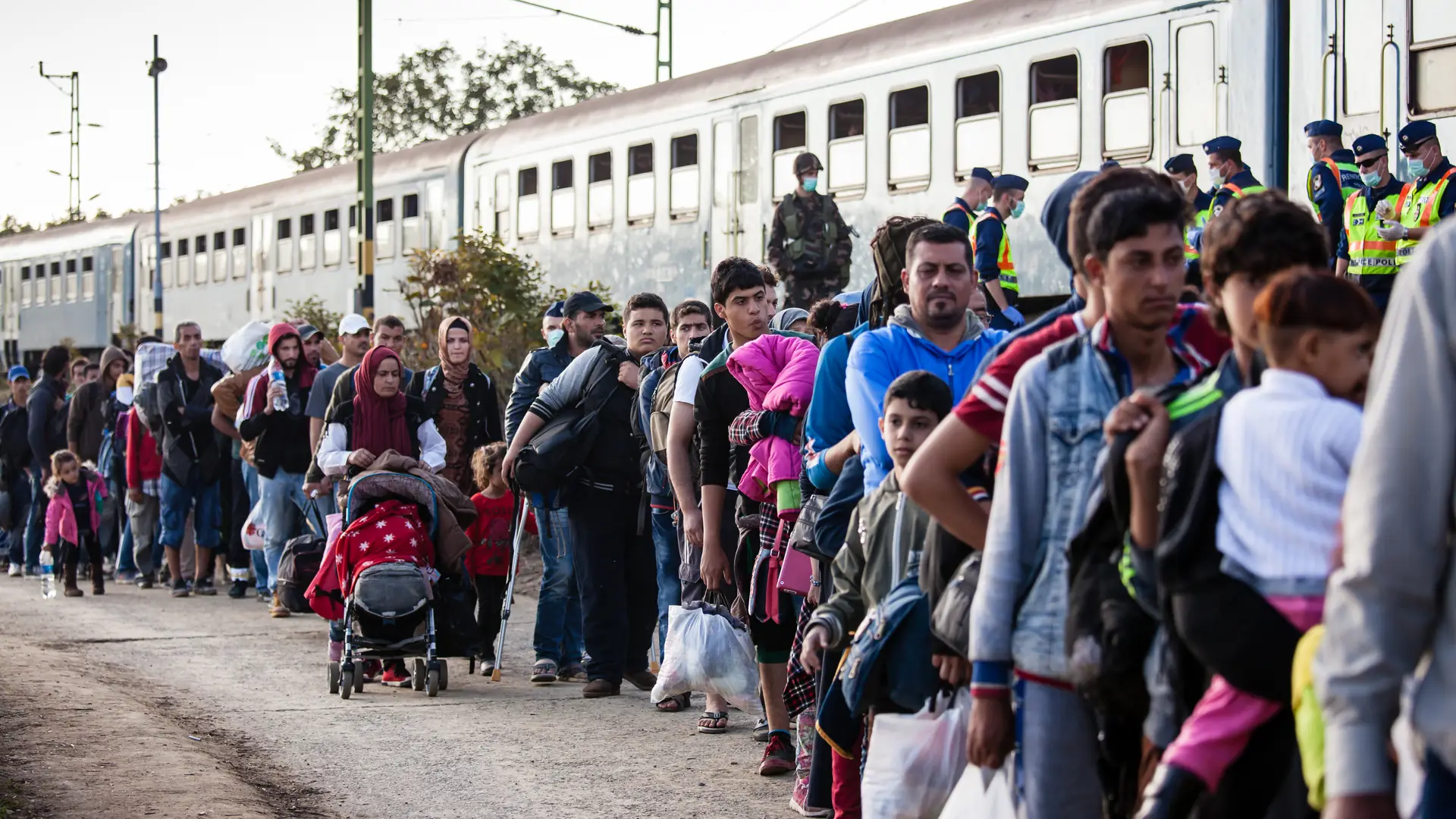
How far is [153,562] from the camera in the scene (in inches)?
622

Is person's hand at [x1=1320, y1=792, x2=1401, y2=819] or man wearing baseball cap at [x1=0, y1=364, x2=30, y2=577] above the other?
man wearing baseball cap at [x1=0, y1=364, x2=30, y2=577]

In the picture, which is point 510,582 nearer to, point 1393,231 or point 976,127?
point 1393,231

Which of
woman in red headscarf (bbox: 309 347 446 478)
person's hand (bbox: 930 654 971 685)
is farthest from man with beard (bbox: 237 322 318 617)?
person's hand (bbox: 930 654 971 685)

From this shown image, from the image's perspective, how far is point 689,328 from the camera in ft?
27.7

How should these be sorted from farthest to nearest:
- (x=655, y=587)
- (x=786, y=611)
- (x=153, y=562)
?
(x=153, y=562) → (x=655, y=587) → (x=786, y=611)

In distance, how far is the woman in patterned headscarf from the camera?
Result: 35.6 ft

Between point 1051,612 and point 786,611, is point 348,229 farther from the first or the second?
point 1051,612

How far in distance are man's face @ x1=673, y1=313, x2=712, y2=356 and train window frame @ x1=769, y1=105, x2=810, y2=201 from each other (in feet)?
31.5

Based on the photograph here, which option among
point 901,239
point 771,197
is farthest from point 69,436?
point 901,239

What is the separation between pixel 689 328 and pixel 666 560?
1.18 m

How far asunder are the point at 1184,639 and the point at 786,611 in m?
3.85

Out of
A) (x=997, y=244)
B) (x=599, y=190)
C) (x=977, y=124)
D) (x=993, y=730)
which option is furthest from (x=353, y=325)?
(x=599, y=190)

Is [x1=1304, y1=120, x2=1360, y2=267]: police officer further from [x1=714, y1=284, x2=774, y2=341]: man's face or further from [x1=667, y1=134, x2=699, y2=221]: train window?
[x1=667, y1=134, x2=699, y2=221]: train window

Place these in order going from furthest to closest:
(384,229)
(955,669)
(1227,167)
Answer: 1. (384,229)
2. (1227,167)
3. (955,669)
